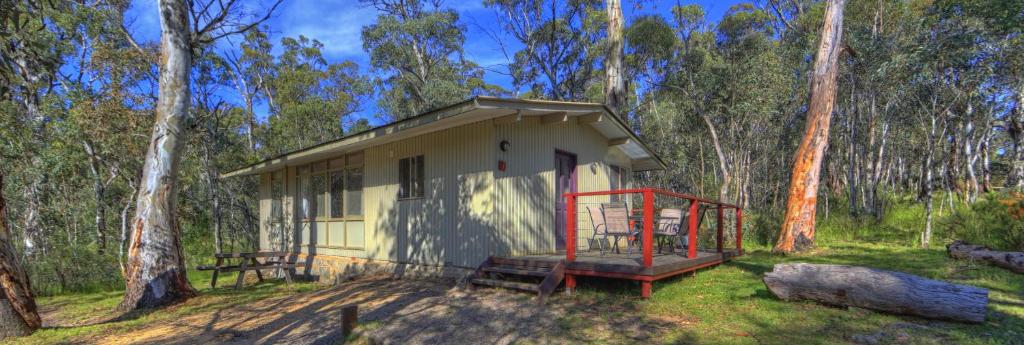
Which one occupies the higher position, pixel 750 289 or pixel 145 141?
pixel 145 141

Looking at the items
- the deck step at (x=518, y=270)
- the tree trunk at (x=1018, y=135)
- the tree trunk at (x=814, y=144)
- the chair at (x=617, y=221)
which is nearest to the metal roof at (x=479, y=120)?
the chair at (x=617, y=221)

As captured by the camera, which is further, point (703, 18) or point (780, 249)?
point (703, 18)

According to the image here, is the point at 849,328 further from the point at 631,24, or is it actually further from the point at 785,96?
the point at 631,24

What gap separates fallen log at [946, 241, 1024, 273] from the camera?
611 centimetres

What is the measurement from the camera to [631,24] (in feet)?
54.6

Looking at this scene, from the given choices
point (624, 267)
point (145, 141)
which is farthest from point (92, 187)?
point (624, 267)

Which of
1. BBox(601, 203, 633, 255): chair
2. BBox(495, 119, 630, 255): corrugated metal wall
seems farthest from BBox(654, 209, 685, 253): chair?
BBox(495, 119, 630, 255): corrugated metal wall

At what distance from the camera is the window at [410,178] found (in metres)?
8.12

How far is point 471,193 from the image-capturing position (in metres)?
7.24

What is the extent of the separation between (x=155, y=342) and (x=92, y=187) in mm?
10698

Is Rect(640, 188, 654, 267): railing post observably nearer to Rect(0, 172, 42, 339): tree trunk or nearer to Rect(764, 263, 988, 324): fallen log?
Rect(764, 263, 988, 324): fallen log

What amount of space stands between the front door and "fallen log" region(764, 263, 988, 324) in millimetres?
3606

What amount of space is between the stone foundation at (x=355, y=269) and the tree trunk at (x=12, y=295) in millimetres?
4287

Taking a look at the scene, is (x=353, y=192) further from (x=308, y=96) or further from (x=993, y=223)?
(x=308, y=96)
